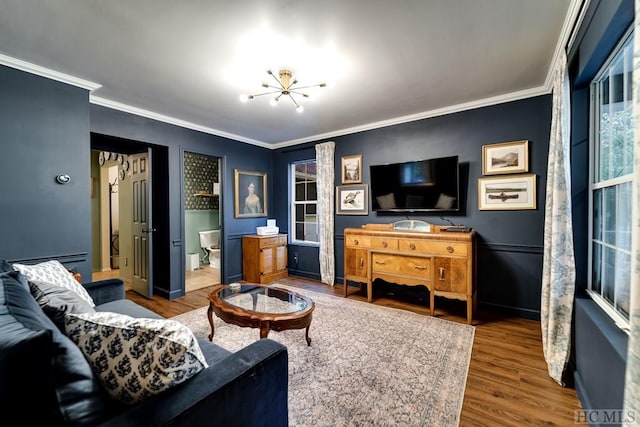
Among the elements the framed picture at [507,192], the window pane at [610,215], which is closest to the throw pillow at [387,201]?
the framed picture at [507,192]

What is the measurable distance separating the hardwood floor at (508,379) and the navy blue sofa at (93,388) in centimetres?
131

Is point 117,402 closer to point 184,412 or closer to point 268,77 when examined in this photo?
point 184,412

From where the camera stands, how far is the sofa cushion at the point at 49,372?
72 cm

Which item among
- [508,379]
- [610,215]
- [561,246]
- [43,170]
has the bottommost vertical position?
[508,379]

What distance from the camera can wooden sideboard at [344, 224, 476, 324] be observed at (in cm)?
293

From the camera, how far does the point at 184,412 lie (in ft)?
2.79

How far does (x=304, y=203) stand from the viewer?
5082mm

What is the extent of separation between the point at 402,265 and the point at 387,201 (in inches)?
38.7

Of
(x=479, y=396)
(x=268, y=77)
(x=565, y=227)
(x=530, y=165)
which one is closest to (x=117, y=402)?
(x=479, y=396)

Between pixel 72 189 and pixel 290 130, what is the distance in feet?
9.21

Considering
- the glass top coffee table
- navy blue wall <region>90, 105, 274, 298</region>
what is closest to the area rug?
the glass top coffee table

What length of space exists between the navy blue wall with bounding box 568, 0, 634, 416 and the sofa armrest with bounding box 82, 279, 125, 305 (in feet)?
10.8

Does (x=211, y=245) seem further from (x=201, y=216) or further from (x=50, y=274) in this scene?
(x=50, y=274)

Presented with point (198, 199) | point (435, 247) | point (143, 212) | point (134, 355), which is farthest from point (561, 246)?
point (198, 199)
